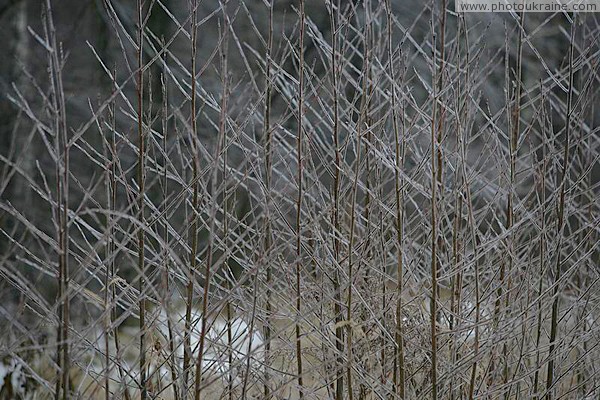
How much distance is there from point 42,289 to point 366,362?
434cm

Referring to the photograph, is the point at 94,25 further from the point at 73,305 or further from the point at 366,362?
the point at 366,362

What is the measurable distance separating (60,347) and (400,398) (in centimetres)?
102

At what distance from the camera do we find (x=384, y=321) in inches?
114

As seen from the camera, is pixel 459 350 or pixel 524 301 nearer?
pixel 459 350

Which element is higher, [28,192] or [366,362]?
[28,192]

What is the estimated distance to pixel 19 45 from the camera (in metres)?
7.75

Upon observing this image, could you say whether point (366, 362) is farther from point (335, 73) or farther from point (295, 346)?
point (335, 73)


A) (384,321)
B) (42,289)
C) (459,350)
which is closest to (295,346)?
(384,321)

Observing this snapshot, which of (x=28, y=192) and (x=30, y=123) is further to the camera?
(x=30, y=123)

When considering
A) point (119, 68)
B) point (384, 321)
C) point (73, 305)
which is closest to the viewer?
point (384, 321)

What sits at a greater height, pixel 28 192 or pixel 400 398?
pixel 28 192

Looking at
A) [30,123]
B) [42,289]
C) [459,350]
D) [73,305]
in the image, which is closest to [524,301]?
[459,350]

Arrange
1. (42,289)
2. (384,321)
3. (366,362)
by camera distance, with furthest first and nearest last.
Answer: (42,289) → (366,362) → (384,321)

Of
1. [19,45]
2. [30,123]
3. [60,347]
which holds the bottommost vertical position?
[60,347]
